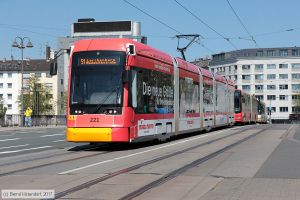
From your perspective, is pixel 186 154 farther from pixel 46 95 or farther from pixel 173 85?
pixel 46 95

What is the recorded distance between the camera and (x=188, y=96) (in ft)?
86.8

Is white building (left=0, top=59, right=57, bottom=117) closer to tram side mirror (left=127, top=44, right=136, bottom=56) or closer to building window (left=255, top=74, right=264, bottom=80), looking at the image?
building window (left=255, top=74, right=264, bottom=80)

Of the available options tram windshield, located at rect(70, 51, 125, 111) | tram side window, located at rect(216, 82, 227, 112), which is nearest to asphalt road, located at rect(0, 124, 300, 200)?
tram windshield, located at rect(70, 51, 125, 111)

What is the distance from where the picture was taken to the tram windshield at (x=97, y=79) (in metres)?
17.9

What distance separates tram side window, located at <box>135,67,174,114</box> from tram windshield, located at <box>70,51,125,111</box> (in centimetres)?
97

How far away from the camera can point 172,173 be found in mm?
11977

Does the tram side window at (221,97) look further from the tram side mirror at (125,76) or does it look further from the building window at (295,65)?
the building window at (295,65)

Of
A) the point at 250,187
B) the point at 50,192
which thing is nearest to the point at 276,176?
the point at 250,187

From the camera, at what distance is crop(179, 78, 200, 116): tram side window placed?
25.1 meters

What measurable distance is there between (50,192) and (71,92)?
9.22 m

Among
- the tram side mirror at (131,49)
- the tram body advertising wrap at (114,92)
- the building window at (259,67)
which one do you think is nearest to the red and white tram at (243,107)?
the tram body advertising wrap at (114,92)

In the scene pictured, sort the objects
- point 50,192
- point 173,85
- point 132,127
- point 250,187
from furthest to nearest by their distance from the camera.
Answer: point 173,85, point 132,127, point 250,187, point 50,192

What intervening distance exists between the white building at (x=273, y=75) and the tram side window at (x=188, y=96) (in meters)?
120

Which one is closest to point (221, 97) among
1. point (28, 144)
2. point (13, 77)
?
point (28, 144)
